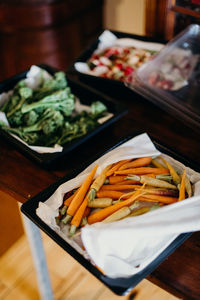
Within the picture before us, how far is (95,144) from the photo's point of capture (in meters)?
1.22

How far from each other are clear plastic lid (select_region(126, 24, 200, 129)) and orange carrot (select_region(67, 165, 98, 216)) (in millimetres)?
480

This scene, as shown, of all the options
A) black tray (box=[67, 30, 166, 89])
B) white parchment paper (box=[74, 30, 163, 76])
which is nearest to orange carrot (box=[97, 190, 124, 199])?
black tray (box=[67, 30, 166, 89])

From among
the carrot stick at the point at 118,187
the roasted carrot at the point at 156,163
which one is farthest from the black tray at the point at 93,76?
the carrot stick at the point at 118,187

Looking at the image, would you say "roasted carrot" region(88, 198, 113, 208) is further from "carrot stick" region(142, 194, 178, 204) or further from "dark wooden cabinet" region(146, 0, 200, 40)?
"dark wooden cabinet" region(146, 0, 200, 40)

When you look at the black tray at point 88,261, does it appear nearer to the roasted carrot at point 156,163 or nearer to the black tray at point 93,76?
the roasted carrot at point 156,163

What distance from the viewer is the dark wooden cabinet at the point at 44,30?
8.33ft

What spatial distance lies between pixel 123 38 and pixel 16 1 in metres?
1.19

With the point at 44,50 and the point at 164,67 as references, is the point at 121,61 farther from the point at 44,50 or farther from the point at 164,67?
the point at 44,50

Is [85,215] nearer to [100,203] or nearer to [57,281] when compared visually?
[100,203]

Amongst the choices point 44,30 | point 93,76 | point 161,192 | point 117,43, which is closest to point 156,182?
point 161,192

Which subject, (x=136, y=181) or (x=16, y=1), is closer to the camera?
(x=136, y=181)

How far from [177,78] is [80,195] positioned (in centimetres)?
72

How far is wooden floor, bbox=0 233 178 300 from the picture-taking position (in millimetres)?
1567

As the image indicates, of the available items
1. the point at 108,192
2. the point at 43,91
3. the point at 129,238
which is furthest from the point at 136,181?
the point at 43,91
